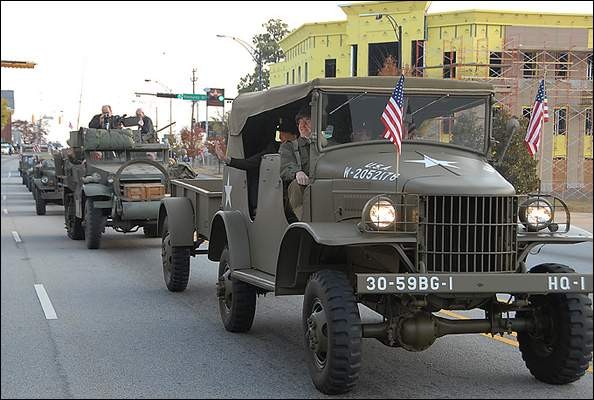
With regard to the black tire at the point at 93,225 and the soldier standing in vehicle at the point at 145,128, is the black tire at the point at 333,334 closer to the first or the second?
the black tire at the point at 93,225

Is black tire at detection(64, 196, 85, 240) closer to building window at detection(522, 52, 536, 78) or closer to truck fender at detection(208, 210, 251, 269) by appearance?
truck fender at detection(208, 210, 251, 269)

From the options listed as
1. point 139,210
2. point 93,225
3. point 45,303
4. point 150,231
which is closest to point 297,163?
point 45,303

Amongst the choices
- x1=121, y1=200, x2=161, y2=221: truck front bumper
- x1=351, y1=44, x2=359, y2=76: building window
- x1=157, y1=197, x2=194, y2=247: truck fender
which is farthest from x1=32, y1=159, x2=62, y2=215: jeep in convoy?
x1=351, y1=44, x2=359, y2=76: building window

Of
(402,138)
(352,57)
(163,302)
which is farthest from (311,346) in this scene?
(352,57)

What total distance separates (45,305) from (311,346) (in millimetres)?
4689

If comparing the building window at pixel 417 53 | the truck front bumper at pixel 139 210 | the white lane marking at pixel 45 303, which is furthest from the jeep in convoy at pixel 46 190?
the building window at pixel 417 53

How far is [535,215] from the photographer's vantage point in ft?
20.5

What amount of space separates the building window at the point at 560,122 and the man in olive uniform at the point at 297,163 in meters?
28.1

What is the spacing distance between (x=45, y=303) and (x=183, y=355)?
3.23m

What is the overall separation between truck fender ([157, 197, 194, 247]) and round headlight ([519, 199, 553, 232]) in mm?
5139

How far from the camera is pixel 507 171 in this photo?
7566 millimetres

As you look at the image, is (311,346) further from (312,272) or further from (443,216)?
(443,216)

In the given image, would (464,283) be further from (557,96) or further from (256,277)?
(557,96)

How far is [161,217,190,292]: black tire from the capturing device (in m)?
10.6
